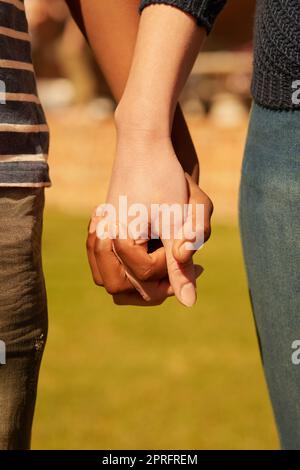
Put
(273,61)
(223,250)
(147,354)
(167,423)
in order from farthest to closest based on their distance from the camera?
1. (223,250)
2. (147,354)
3. (167,423)
4. (273,61)

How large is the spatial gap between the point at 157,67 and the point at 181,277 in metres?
0.28

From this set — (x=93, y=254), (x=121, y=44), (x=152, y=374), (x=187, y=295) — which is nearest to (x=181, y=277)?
(x=187, y=295)

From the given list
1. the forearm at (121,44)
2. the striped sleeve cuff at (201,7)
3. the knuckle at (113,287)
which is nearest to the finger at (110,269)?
the knuckle at (113,287)

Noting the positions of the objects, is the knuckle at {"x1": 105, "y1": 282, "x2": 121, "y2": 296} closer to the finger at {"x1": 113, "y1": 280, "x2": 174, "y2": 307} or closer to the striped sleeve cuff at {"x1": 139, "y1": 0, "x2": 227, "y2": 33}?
the finger at {"x1": 113, "y1": 280, "x2": 174, "y2": 307}

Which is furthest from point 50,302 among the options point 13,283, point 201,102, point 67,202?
point 201,102

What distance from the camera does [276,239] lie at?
4.15 feet

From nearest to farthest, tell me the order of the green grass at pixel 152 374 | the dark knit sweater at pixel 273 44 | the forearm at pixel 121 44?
the dark knit sweater at pixel 273 44 < the forearm at pixel 121 44 < the green grass at pixel 152 374

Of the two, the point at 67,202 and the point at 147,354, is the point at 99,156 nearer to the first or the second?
the point at 67,202

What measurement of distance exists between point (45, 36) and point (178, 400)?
10012 millimetres

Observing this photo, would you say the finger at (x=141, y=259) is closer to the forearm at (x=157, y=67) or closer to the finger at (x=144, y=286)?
the finger at (x=144, y=286)

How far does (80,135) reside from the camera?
28.6 ft

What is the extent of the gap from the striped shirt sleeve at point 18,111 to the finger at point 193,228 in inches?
8.7

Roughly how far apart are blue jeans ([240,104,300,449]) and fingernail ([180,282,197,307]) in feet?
0.41

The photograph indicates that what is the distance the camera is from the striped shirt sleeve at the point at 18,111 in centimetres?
127
